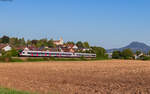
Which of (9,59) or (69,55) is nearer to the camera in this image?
(9,59)

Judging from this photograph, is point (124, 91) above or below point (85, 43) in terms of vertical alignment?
below

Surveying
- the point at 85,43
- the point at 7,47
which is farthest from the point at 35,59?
the point at 85,43

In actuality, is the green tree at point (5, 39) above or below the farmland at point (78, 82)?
above

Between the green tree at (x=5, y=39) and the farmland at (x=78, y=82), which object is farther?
the green tree at (x=5, y=39)

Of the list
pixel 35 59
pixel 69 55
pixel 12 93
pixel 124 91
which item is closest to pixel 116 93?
pixel 124 91

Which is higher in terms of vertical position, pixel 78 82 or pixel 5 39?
pixel 5 39

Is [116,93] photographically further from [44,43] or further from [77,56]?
[44,43]

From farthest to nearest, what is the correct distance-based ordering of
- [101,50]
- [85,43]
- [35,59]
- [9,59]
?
1. [85,43]
2. [101,50]
3. [35,59]
4. [9,59]

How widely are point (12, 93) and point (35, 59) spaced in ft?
180

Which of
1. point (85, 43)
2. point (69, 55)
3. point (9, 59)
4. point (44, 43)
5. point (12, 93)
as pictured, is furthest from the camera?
point (85, 43)

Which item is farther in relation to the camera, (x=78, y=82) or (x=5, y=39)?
(x=5, y=39)

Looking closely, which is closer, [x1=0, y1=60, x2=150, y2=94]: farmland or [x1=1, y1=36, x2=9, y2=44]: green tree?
[x1=0, y1=60, x2=150, y2=94]: farmland

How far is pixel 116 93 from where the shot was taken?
1449 centimetres

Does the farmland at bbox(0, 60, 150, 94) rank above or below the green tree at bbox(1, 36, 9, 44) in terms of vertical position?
below
